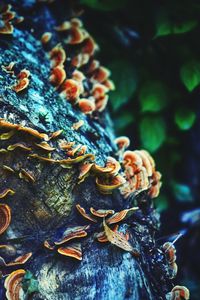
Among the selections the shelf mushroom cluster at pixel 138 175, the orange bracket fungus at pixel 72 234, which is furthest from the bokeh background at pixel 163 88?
the orange bracket fungus at pixel 72 234

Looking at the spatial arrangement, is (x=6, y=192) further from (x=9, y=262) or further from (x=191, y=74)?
(x=191, y=74)

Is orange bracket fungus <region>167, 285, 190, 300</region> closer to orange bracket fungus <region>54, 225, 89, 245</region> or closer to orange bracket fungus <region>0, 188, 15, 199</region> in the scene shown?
orange bracket fungus <region>54, 225, 89, 245</region>

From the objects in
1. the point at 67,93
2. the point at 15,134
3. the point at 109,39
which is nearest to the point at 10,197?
the point at 15,134

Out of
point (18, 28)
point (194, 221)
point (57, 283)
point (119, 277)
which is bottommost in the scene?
point (194, 221)

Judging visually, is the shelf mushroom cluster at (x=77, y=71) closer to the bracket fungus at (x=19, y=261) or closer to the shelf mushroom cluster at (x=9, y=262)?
the shelf mushroom cluster at (x=9, y=262)

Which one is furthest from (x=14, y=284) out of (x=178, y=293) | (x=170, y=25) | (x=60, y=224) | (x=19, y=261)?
(x=170, y=25)

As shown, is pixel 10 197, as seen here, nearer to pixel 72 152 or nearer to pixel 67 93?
pixel 72 152

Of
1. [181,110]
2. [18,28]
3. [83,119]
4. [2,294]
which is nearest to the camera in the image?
[2,294]
